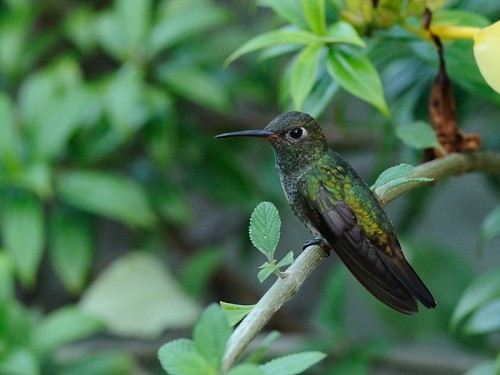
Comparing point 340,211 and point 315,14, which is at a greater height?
point 315,14

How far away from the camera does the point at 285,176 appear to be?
1.08 meters

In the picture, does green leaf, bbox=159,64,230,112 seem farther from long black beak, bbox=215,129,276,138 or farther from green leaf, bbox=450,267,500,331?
long black beak, bbox=215,129,276,138

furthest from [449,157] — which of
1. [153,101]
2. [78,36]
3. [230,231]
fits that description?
[230,231]

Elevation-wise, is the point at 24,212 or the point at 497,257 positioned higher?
the point at 24,212

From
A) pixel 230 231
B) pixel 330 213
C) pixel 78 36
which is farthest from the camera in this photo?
pixel 230 231

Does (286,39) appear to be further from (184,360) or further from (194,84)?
(194,84)

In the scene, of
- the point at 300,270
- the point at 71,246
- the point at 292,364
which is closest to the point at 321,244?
the point at 300,270

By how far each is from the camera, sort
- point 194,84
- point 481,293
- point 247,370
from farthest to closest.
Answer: point 194,84, point 481,293, point 247,370

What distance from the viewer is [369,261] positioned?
0.96 metres

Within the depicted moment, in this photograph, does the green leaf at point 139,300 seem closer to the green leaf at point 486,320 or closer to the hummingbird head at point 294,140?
the green leaf at point 486,320

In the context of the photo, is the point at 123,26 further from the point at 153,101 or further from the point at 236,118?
the point at 236,118

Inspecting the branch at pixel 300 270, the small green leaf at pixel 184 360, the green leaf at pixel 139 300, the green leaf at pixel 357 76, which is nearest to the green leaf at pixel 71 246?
the green leaf at pixel 139 300

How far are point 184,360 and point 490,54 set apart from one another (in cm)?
54

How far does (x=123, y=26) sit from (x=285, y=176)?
143 centimetres
